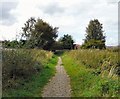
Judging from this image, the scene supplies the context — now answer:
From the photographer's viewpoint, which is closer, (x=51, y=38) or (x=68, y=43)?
(x=51, y=38)

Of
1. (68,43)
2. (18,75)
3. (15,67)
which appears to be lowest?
(18,75)

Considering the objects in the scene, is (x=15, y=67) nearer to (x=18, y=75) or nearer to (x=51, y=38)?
(x=18, y=75)

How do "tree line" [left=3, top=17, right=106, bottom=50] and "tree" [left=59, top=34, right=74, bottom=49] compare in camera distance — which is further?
"tree" [left=59, top=34, right=74, bottom=49]

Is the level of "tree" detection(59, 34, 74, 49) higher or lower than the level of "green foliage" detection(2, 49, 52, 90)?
higher

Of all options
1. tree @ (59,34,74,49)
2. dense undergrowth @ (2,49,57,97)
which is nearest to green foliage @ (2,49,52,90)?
dense undergrowth @ (2,49,57,97)

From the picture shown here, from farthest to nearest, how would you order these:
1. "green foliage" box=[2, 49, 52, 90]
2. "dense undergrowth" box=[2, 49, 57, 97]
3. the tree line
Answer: the tree line < "green foliage" box=[2, 49, 52, 90] < "dense undergrowth" box=[2, 49, 57, 97]

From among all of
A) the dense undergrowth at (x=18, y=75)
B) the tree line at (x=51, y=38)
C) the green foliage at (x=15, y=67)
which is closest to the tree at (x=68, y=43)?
the tree line at (x=51, y=38)

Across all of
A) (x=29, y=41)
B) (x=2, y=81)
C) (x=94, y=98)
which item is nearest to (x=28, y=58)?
(x=29, y=41)

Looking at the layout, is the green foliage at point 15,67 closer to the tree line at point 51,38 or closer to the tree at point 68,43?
the tree line at point 51,38

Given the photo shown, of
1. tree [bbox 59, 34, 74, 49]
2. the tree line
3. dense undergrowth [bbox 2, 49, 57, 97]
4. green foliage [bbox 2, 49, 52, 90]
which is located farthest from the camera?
tree [bbox 59, 34, 74, 49]

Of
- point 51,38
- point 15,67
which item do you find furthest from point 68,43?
point 15,67

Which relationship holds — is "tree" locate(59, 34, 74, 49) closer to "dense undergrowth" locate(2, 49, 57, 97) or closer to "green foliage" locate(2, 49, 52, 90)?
"dense undergrowth" locate(2, 49, 57, 97)

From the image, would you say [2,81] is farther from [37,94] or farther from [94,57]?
[94,57]

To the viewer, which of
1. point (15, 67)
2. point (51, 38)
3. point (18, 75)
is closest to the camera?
point (15, 67)
